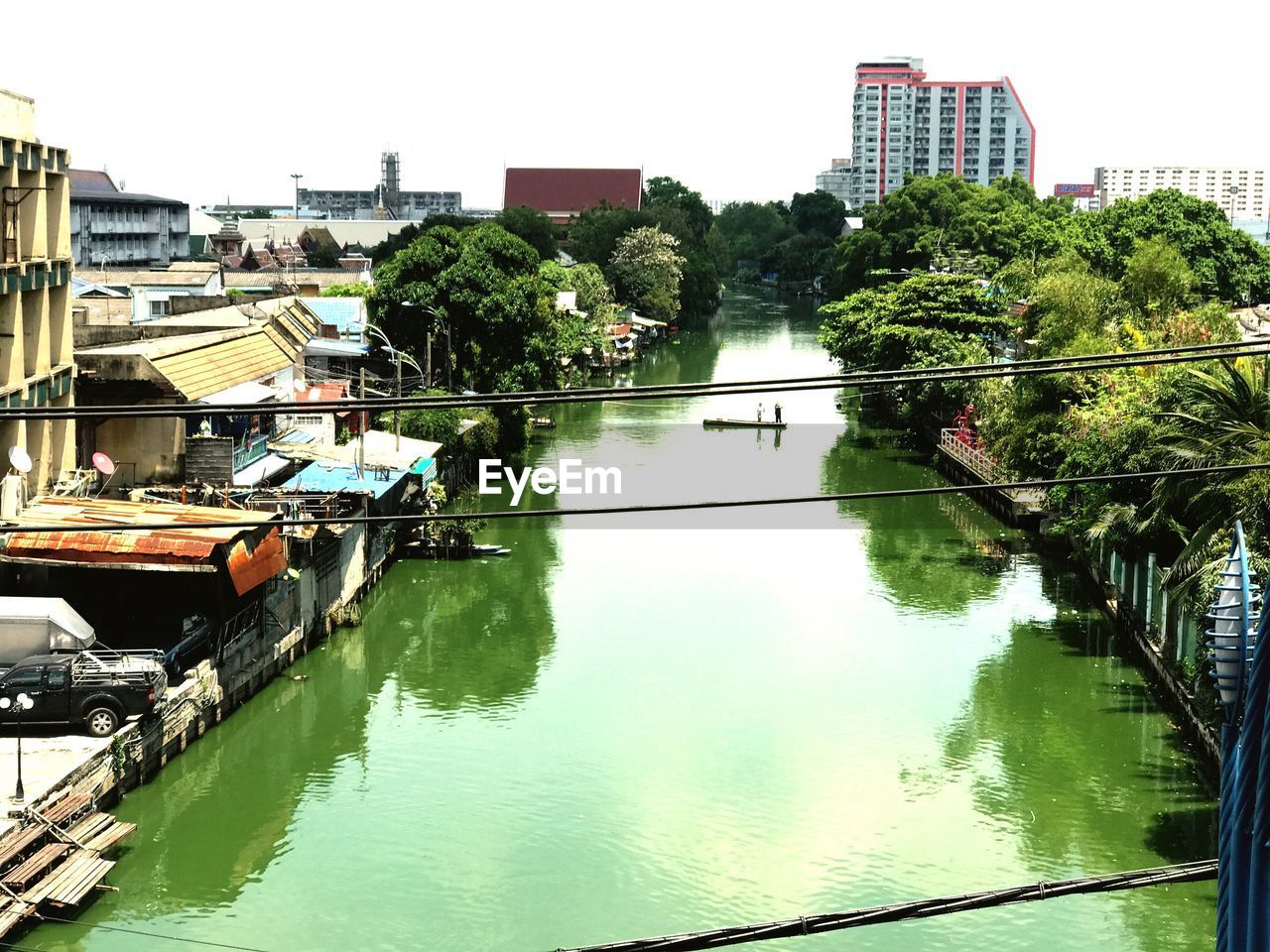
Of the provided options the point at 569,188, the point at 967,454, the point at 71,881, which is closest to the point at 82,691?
the point at 71,881

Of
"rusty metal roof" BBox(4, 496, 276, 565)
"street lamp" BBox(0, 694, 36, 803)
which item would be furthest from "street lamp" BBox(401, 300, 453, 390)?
"street lamp" BBox(0, 694, 36, 803)

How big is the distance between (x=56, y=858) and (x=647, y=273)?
65.7 m

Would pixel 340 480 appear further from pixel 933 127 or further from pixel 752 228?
pixel 933 127

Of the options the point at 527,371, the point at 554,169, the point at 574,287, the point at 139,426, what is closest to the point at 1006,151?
the point at 554,169

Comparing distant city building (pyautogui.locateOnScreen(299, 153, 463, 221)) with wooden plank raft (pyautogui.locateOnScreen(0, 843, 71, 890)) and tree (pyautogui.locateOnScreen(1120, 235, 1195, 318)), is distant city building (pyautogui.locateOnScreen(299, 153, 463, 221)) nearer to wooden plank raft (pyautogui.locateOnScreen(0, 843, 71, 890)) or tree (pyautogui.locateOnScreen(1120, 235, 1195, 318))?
tree (pyautogui.locateOnScreen(1120, 235, 1195, 318))

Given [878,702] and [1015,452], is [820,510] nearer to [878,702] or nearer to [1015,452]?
[1015,452]

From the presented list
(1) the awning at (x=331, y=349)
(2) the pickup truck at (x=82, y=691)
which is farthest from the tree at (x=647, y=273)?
(2) the pickup truck at (x=82, y=691)

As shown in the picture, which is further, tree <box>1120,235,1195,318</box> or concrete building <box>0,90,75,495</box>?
tree <box>1120,235,1195,318</box>

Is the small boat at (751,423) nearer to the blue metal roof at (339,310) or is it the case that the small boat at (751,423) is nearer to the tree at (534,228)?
the blue metal roof at (339,310)

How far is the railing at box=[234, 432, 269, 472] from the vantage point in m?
26.7

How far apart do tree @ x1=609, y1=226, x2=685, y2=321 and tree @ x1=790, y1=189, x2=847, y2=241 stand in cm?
4403

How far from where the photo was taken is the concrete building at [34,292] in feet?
75.3

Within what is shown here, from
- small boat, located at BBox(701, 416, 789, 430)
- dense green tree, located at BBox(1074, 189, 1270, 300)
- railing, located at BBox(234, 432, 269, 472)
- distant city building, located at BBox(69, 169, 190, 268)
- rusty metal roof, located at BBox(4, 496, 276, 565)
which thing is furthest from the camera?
distant city building, located at BBox(69, 169, 190, 268)

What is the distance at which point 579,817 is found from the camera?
18.1m
